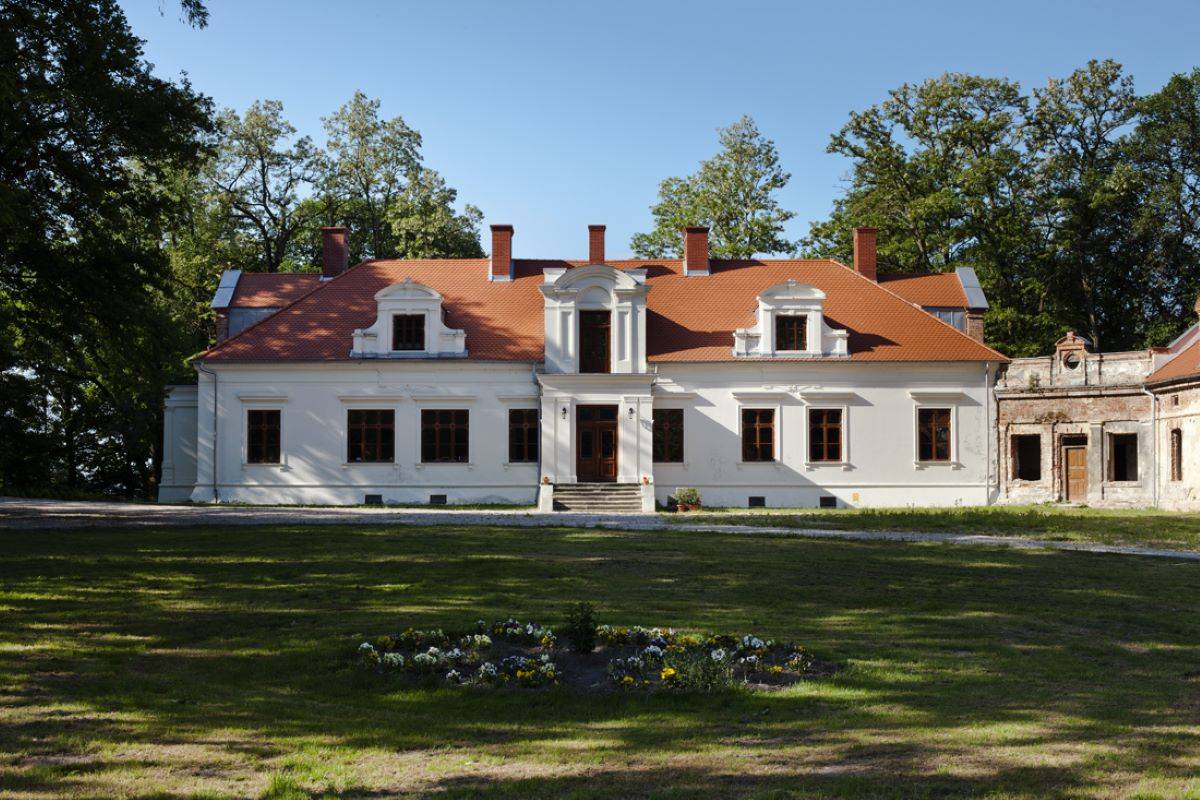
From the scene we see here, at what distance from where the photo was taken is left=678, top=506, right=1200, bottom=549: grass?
20438mm

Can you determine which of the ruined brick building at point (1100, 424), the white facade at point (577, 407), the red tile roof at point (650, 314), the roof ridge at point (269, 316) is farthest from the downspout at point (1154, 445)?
the roof ridge at point (269, 316)

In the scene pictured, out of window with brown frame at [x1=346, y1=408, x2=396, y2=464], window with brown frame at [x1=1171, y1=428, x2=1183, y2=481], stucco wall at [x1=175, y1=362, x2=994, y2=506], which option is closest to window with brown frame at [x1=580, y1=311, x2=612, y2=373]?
stucco wall at [x1=175, y1=362, x2=994, y2=506]

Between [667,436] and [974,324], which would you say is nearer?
[667,436]

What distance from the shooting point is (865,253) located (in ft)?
117

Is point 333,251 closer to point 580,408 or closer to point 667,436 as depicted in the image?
point 580,408

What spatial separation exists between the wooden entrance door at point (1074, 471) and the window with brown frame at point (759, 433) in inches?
361

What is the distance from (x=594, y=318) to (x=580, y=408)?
2705 mm

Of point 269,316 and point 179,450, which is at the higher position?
point 269,316

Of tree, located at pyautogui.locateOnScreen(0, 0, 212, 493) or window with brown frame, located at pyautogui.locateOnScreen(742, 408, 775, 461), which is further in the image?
window with brown frame, located at pyautogui.locateOnScreen(742, 408, 775, 461)

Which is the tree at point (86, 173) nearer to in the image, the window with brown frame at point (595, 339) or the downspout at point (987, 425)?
the window with brown frame at point (595, 339)

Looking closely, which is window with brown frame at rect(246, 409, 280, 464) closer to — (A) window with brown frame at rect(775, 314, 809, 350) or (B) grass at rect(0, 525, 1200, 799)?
(A) window with brown frame at rect(775, 314, 809, 350)

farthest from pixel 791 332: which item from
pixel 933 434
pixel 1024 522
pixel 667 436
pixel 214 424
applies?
pixel 214 424

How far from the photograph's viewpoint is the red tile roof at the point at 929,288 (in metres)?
34.3

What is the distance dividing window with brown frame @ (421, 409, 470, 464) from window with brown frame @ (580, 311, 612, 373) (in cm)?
384
